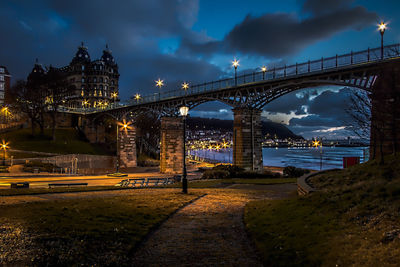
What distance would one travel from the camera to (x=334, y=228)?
765 centimetres

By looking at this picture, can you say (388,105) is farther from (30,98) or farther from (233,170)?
(30,98)

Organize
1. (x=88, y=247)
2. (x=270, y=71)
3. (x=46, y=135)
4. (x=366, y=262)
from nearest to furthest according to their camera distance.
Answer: (x=366, y=262) < (x=88, y=247) < (x=270, y=71) < (x=46, y=135)

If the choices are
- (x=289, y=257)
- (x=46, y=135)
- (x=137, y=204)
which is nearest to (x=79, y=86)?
(x=46, y=135)

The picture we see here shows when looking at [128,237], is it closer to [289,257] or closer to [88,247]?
[88,247]

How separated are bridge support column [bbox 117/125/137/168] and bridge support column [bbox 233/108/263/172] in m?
32.6

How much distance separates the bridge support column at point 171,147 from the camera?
4544cm

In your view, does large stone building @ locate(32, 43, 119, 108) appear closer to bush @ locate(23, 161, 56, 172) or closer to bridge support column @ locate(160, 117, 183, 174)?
bridge support column @ locate(160, 117, 183, 174)

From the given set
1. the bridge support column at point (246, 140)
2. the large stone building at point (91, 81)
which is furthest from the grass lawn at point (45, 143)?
the bridge support column at point (246, 140)

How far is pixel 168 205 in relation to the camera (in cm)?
1349

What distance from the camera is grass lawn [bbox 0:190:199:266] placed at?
6.66 metres

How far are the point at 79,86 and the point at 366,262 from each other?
118270 mm

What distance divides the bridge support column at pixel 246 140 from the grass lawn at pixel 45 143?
131 ft

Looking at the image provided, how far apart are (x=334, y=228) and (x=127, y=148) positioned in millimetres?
55915

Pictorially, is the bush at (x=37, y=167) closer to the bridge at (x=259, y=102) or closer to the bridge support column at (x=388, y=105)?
the bridge at (x=259, y=102)
